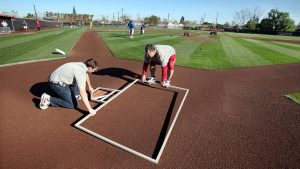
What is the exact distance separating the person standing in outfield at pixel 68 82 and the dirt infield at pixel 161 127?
0.75 ft

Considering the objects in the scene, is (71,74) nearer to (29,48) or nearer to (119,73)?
(119,73)

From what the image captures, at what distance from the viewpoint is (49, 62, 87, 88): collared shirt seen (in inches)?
183

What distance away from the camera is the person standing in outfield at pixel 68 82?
4645 mm

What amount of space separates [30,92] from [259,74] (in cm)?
1020

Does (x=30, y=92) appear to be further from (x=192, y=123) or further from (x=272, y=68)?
(x=272, y=68)

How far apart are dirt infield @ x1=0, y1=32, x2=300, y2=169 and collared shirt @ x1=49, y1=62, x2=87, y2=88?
2.96 ft

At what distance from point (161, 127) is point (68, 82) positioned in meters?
2.71

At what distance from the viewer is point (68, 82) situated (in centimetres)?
509

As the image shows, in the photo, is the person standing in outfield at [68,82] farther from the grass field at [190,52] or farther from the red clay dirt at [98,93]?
the grass field at [190,52]

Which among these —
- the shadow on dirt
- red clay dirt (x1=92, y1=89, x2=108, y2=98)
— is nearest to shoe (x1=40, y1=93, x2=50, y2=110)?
red clay dirt (x1=92, y1=89, x2=108, y2=98)

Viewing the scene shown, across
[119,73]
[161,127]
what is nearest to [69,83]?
[161,127]

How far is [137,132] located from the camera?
454 centimetres

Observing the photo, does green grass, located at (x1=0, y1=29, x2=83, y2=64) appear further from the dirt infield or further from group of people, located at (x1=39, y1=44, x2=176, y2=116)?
group of people, located at (x1=39, y1=44, x2=176, y2=116)

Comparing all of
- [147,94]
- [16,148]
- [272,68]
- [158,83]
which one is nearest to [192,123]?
[147,94]
